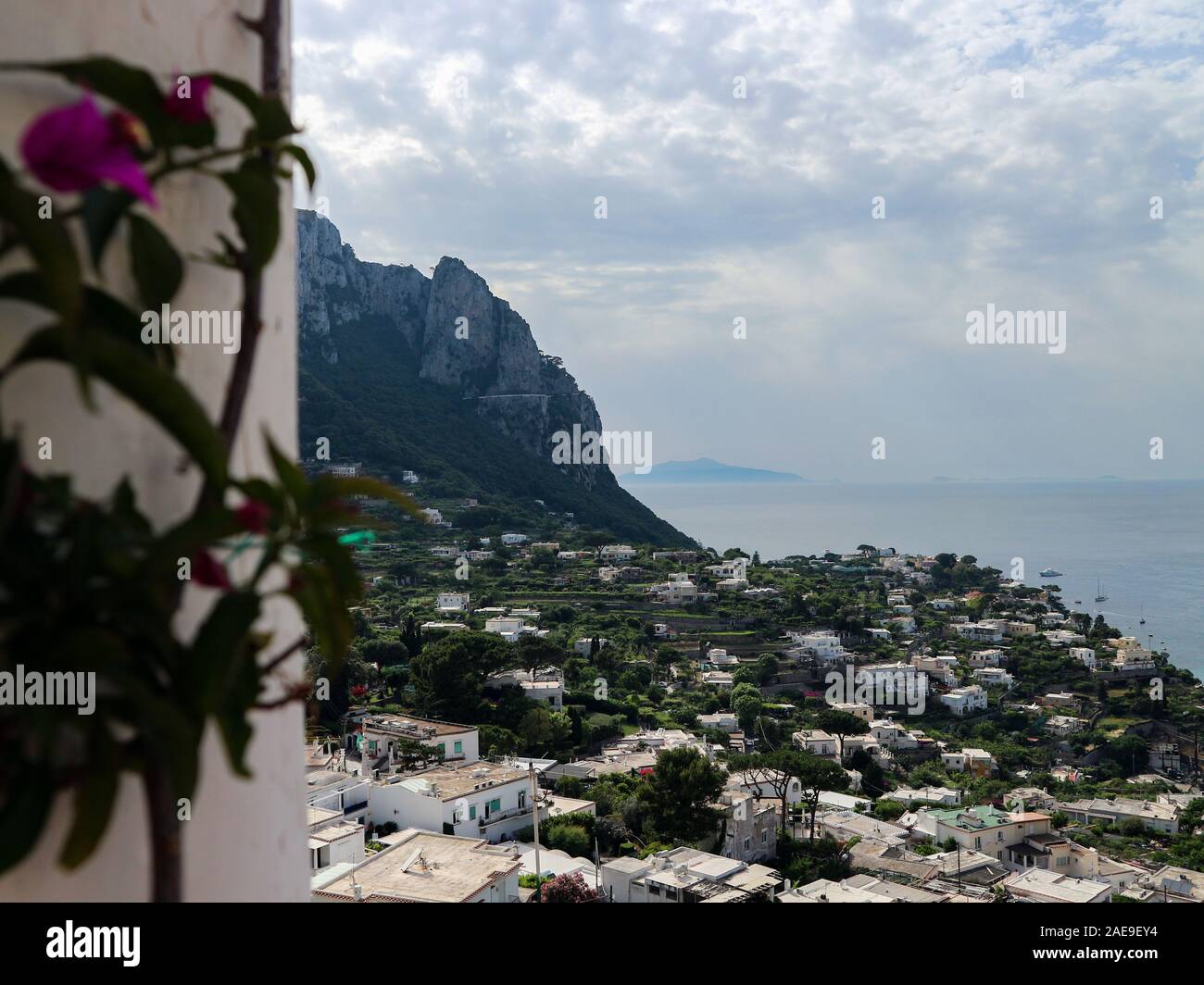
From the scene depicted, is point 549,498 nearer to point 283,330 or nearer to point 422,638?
point 422,638

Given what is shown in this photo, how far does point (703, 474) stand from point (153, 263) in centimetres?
10621

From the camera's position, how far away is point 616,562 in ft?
85.6

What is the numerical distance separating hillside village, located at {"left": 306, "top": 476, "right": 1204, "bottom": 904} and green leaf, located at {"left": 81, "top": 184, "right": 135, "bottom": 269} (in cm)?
285

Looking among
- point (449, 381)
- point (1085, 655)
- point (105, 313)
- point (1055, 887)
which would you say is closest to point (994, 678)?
point (1085, 655)

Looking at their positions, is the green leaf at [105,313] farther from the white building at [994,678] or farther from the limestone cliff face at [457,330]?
the limestone cliff face at [457,330]

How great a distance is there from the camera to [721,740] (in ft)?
49.4

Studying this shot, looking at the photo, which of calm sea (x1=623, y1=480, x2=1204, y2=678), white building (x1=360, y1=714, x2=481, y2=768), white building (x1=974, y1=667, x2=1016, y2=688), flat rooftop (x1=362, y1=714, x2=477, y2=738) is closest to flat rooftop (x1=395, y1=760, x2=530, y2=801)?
white building (x1=360, y1=714, x2=481, y2=768)

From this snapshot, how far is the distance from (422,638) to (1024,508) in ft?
189

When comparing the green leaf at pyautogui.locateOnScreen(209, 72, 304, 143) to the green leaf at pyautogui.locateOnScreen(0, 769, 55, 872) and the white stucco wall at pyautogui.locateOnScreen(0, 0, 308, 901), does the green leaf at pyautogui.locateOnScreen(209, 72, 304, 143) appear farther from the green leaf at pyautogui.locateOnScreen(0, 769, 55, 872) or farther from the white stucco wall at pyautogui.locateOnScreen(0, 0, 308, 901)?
the green leaf at pyautogui.locateOnScreen(0, 769, 55, 872)

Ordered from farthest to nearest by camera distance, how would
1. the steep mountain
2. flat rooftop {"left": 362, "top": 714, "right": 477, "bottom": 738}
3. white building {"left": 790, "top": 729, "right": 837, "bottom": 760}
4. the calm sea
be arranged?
1. the steep mountain
2. the calm sea
3. white building {"left": 790, "top": 729, "right": 837, "bottom": 760}
4. flat rooftop {"left": 362, "top": 714, "right": 477, "bottom": 738}

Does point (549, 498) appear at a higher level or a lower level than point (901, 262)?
lower

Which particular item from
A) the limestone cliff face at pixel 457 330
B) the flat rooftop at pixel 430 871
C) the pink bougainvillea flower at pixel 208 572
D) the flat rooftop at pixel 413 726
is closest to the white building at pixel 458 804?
the flat rooftop at pixel 430 871

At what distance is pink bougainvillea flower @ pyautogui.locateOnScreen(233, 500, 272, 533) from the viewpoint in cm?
47
